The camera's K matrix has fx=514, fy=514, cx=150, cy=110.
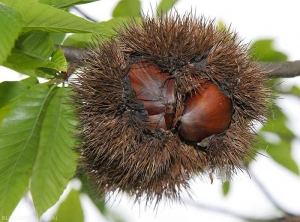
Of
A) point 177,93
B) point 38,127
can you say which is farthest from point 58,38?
point 177,93

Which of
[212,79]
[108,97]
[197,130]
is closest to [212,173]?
[197,130]

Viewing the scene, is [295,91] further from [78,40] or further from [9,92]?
[9,92]

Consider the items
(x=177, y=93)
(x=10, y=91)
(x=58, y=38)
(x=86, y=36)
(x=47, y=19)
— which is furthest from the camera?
(x=58, y=38)

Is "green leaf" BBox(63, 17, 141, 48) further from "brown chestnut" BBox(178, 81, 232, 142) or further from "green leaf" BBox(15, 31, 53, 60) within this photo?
"brown chestnut" BBox(178, 81, 232, 142)

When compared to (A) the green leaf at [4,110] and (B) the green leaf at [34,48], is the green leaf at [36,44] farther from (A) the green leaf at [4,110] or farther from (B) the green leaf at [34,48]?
(A) the green leaf at [4,110]

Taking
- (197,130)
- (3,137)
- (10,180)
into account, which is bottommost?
(10,180)

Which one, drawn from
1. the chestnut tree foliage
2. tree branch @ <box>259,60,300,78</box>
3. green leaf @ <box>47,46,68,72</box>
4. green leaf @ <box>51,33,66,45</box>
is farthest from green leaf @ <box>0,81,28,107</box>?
tree branch @ <box>259,60,300,78</box>

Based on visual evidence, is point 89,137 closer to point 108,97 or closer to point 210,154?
point 108,97
